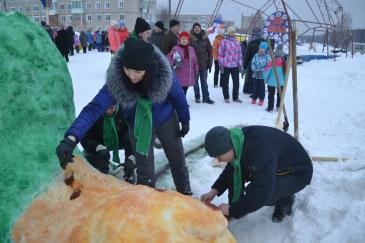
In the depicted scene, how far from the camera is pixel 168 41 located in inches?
279

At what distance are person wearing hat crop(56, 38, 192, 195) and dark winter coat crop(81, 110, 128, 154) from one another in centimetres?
49

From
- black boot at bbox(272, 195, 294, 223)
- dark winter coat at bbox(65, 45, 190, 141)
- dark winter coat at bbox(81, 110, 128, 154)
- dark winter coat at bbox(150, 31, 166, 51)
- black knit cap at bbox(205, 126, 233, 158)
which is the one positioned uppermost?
dark winter coat at bbox(150, 31, 166, 51)

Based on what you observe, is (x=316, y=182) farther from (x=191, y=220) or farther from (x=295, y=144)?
(x=191, y=220)

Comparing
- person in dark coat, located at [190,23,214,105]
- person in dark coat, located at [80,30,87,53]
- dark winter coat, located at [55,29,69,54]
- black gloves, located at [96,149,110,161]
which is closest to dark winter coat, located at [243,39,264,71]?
person in dark coat, located at [190,23,214,105]

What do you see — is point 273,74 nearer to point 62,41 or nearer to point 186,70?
point 186,70

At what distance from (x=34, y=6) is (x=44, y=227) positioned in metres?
62.1

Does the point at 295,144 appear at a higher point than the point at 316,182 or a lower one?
higher

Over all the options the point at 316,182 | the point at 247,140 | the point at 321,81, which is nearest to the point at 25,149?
the point at 247,140

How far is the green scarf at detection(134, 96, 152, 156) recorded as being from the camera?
277 cm

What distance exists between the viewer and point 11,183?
2.28 m

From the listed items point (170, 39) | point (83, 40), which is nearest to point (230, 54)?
point (170, 39)

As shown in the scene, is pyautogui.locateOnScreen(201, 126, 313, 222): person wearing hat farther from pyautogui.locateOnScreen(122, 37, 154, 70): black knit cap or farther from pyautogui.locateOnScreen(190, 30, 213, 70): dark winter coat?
pyautogui.locateOnScreen(190, 30, 213, 70): dark winter coat

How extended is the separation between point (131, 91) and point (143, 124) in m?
0.29

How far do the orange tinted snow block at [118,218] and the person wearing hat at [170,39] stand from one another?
17.1ft
